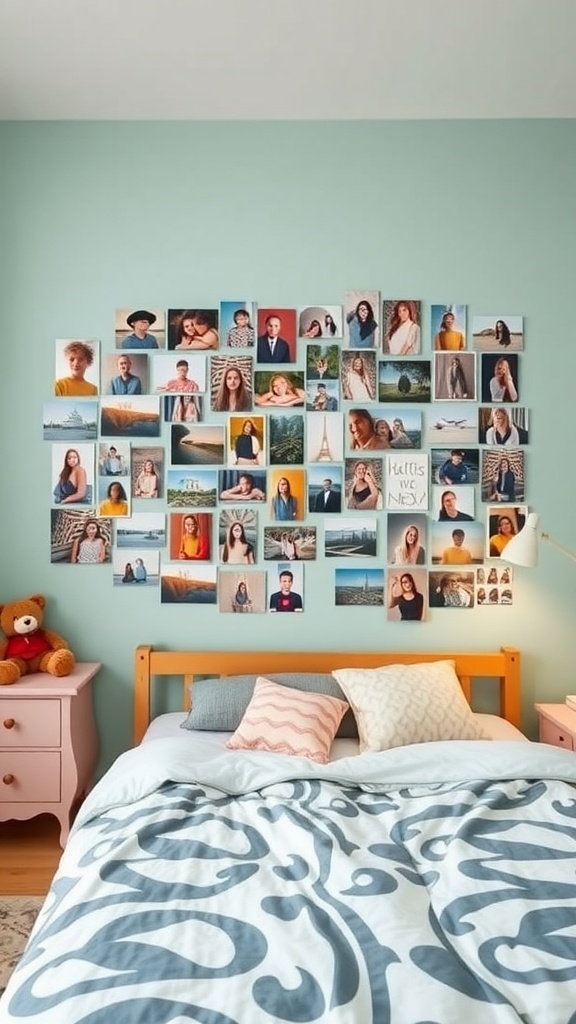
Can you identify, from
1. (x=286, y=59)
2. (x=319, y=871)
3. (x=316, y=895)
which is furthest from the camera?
(x=286, y=59)

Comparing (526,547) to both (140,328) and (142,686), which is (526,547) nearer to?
(142,686)

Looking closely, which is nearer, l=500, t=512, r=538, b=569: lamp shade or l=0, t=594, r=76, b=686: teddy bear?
l=500, t=512, r=538, b=569: lamp shade

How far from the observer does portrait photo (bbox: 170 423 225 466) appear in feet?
10.1

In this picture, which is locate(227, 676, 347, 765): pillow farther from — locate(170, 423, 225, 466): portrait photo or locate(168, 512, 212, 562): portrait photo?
locate(170, 423, 225, 466): portrait photo

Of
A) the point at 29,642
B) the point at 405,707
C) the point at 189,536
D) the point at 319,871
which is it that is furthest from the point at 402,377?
the point at 319,871

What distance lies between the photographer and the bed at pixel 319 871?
122cm

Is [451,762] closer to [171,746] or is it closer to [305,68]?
[171,746]

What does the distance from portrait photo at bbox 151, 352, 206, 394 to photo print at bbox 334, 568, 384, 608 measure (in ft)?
2.91

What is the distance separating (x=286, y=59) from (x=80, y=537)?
5.92 ft

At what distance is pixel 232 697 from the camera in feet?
9.04

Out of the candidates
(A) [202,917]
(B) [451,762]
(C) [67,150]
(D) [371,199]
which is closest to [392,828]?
(B) [451,762]

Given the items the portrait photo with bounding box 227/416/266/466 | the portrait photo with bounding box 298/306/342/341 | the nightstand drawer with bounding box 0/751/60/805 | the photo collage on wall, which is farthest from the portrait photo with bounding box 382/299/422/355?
the nightstand drawer with bounding box 0/751/60/805

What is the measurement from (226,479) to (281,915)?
1.82m

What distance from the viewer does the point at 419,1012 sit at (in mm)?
1165
